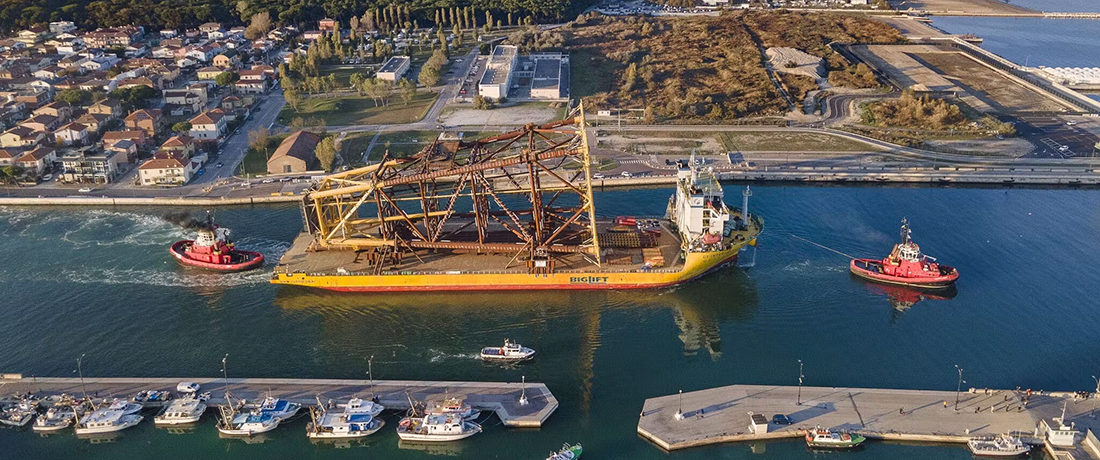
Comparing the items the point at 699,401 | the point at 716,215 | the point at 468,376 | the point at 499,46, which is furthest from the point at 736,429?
the point at 499,46

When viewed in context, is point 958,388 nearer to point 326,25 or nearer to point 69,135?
point 69,135

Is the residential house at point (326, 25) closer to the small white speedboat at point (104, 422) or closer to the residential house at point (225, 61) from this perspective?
the residential house at point (225, 61)

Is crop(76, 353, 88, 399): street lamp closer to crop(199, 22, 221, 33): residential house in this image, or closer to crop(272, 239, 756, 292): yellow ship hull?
crop(272, 239, 756, 292): yellow ship hull

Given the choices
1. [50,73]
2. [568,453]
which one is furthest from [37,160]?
[568,453]

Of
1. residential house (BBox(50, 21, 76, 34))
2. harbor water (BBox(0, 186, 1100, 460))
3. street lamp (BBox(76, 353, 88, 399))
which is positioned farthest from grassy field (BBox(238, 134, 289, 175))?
residential house (BBox(50, 21, 76, 34))

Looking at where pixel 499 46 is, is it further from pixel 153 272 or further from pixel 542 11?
pixel 153 272

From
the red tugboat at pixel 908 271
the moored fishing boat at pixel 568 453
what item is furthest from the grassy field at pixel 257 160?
the red tugboat at pixel 908 271
